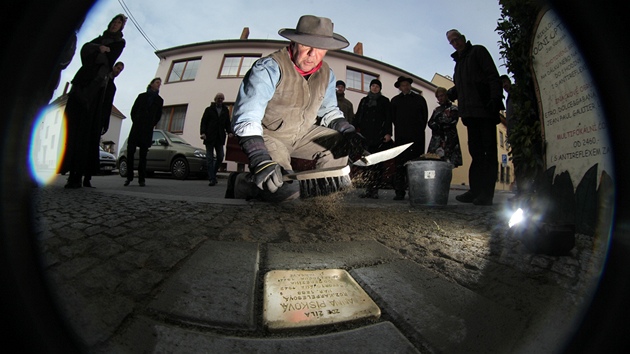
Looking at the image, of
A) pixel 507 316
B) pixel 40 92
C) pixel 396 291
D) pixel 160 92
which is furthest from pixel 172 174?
pixel 507 316

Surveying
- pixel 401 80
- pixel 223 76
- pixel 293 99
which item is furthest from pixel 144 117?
pixel 401 80

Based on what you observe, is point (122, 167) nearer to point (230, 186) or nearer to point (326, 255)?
point (230, 186)

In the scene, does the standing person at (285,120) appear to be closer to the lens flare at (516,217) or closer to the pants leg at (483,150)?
the pants leg at (483,150)

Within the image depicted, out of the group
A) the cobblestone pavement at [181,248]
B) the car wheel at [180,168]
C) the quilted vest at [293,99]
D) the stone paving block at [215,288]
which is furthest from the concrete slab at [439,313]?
the car wheel at [180,168]

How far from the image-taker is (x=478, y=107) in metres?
0.63

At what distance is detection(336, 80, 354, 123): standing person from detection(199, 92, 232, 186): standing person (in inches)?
11.9

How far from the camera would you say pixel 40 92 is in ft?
1.33

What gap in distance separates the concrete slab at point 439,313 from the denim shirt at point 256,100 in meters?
0.42

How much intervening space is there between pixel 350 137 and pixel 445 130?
0.23 m

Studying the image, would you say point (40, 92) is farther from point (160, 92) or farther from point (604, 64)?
point (604, 64)

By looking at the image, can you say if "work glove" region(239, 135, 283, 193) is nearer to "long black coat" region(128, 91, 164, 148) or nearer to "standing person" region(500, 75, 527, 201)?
"long black coat" region(128, 91, 164, 148)

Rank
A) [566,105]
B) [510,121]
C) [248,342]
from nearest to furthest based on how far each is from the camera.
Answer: [248,342] < [566,105] < [510,121]

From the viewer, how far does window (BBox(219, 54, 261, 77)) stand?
706mm

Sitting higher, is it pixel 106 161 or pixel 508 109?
pixel 508 109
